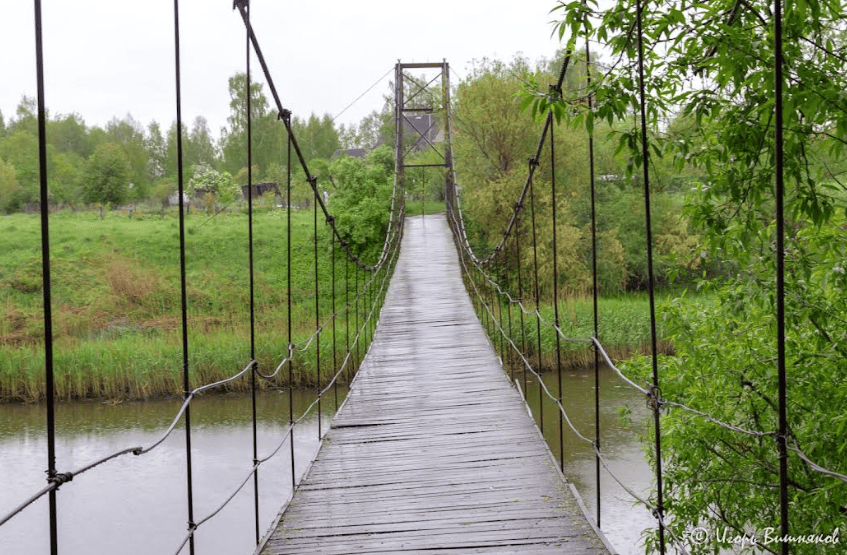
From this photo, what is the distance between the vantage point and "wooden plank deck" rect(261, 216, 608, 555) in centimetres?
269

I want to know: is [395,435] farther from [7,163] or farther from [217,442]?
[7,163]

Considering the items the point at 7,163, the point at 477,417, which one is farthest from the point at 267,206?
the point at 477,417

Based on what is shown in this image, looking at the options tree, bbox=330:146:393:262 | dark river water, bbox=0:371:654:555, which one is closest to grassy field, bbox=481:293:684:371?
dark river water, bbox=0:371:654:555

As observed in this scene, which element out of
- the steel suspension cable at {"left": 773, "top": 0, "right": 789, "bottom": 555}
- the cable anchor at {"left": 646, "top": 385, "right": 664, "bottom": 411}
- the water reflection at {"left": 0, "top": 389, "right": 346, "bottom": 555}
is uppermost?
the steel suspension cable at {"left": 773, "top": 0, "right": 789, "bottom": 555}

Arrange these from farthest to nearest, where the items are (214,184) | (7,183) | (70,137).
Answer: (70,137), (214,184), (7,183)

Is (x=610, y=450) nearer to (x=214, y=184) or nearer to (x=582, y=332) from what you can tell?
(x=582, y=332)

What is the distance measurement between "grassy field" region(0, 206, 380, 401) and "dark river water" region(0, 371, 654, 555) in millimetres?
619

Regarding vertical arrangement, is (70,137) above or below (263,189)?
Result: above

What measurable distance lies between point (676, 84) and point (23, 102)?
34713 mm

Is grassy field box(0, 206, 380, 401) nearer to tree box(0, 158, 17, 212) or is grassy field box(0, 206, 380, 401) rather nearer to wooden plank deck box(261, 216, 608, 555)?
tree box(0, 158, 17, 212)

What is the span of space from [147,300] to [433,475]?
14.0 m

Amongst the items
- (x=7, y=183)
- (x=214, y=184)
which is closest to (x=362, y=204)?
(x=214, y=184)

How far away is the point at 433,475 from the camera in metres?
3.45

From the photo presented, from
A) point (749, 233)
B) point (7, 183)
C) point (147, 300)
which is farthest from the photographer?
point (7, 183)
